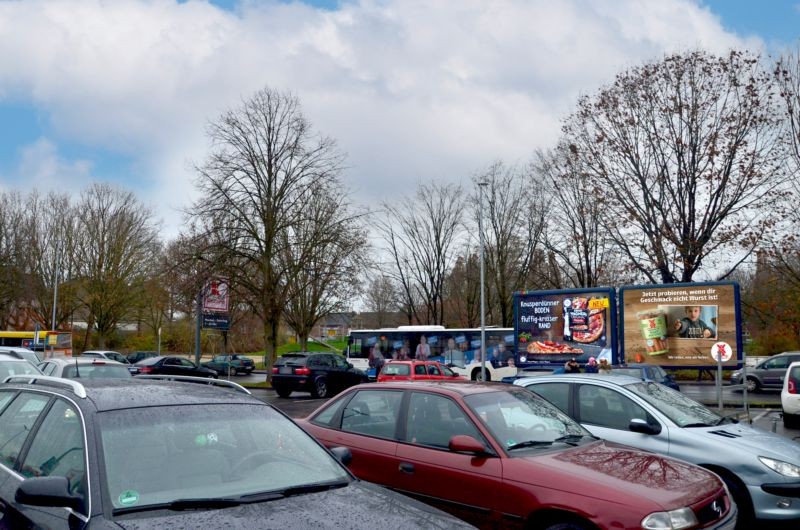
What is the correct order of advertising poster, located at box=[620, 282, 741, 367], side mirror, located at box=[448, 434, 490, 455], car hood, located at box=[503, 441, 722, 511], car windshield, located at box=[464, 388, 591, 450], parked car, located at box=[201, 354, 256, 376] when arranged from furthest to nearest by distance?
parked car, located at box=[201, 354, 256, 376]
advertising poster, located at box=[620, 282, 741, 367]
car windshield, located at box=[464, 388, 591, 450]
side mirror, located at box=[448, 434, 490, 455]
car hood, located at box=[503, 441, 722, 511]

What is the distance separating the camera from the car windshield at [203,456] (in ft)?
11.4

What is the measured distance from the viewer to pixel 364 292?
40250mm

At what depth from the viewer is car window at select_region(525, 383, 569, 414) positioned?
8.09m

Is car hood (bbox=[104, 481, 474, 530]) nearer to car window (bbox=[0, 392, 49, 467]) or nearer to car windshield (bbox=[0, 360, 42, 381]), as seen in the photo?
car window (bbox=[0, 392, 49, 467])

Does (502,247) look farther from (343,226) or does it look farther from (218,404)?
(218,404)

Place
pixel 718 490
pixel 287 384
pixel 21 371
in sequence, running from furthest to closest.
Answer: pixel 287 384 < pixel 21 371 < pixel 718 490

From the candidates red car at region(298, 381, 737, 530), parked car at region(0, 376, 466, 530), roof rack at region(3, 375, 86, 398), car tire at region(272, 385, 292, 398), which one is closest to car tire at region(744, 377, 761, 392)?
car tire at region(272, 385, 292, 398)

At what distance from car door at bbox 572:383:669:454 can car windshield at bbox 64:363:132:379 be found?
10.5m

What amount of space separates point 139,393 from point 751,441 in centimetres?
606

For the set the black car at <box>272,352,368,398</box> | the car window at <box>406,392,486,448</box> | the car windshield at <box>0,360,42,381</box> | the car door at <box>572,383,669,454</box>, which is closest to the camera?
the car window at <box>406,392,486,448</box>

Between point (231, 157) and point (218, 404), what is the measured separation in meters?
30.4

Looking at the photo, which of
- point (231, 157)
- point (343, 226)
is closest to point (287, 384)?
point (343, 226)

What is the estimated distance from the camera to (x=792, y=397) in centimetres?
1628

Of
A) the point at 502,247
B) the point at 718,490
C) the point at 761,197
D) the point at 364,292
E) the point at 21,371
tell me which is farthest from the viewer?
the point at 502,247
